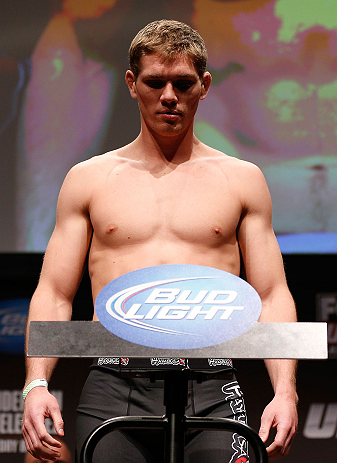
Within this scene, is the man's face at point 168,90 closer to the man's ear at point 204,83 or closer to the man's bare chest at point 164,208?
the man's ear at point 204,83

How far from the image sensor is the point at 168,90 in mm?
1617

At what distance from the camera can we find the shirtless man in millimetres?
1670

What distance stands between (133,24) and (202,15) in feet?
1.06

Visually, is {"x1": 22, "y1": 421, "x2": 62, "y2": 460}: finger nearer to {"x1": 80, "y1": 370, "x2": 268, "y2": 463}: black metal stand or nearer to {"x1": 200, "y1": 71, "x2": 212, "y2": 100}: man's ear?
{"x1": 80, "y1": 370, "x2": 268, "y2": 463}: black metal stand

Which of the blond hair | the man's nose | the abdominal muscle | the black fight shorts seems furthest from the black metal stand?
the blond hair

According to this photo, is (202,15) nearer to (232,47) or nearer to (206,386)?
(232,47)

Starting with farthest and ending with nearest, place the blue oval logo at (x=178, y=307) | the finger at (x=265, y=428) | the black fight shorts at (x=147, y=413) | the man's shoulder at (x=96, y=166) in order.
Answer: the man's shoulder at (x=96, y=166), the black fight shorts at (x=147, y=413), the finger at (x=265, y=428), the blue oval logo at (x=178, y=307)

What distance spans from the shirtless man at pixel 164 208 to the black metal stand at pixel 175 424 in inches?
20.8

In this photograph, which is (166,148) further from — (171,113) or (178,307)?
(178,307)

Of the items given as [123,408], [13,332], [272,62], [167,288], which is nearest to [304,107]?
[272,62]

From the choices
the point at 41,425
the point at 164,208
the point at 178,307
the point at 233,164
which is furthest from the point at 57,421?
the point at 233,164

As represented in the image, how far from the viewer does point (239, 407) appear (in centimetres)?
160

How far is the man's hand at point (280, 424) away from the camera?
1316mm

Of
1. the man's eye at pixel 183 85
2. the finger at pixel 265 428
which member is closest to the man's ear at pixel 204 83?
the man's eye at pixel 183 85
